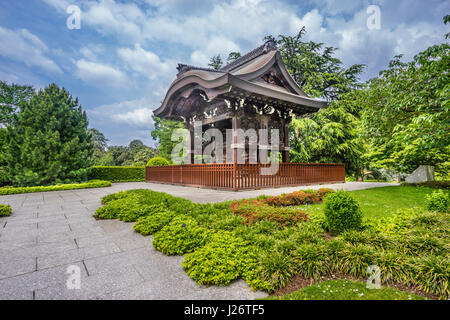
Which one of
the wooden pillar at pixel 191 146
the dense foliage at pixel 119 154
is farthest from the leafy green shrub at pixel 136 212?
the dense foliage at pixel 119 154

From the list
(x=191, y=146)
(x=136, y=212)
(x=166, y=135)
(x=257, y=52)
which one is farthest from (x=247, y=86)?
(x=166, y=135)

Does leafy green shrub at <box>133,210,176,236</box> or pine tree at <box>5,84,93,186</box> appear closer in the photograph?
leafy green shrub at <box>133,210,176,236</box>

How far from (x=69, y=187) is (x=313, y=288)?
1232 centimetres

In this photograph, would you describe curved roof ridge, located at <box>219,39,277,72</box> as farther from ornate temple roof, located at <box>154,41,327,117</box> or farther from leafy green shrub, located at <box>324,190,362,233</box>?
leafy green shrub, located at <box>324,190,362,233</box>

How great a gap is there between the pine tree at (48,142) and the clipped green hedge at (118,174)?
2971 millimetres

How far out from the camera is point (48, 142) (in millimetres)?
11102

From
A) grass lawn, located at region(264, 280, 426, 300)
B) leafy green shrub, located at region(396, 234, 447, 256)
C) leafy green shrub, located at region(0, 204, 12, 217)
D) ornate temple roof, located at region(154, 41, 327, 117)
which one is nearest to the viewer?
grass lawn, located at region(264, 280, 426, 300)

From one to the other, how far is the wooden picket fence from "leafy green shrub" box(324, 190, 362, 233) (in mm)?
4513

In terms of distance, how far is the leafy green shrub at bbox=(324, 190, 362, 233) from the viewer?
9.81 feet

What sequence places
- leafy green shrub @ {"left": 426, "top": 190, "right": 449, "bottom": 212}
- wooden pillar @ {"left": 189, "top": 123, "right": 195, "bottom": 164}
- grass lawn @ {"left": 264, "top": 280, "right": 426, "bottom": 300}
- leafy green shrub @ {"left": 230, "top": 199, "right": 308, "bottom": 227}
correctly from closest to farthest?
1. grass lawn @ {"left": 264, "top": 280, "right": 426, "bottom": 300}
2. leafy green shrub @ {"left": 230, "top": 199, "right": 308, "bottom": 227}
3. leafy green shrub @ {"left": 426, "top": 190, "right": 449, "bottom": 212}
4. wooden pillar @ {"left": 189, "top": 123, "right": 195, "bottom": 164}

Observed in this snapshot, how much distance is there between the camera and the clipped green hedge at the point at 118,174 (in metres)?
15.6

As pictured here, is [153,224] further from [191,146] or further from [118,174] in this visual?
[118,174]

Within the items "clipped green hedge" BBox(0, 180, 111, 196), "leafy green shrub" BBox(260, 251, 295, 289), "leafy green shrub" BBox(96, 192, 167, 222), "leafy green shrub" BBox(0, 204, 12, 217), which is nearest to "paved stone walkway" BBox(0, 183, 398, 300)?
"leafy green shrub" BBox(260, 251, 295, 289)
